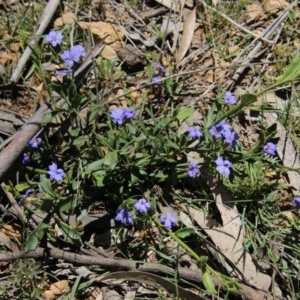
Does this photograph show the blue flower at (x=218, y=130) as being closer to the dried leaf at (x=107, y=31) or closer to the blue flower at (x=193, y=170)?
the blue flower at (x=193, y=170)

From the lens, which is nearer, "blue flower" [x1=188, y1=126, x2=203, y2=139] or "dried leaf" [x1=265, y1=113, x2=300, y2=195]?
"blue flower" [x1=188, y1=126, x2=203, y2=139]

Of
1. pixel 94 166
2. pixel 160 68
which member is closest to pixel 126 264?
pixel 94 166

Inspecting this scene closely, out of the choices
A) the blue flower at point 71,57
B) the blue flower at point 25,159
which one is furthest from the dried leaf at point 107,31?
the blue flower at point 25,159

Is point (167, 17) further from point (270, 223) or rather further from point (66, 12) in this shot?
point (270, 223)

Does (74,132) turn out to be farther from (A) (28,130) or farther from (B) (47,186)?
(B) (47,186)

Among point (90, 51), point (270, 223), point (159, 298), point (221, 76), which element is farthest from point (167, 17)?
point (159, 298)

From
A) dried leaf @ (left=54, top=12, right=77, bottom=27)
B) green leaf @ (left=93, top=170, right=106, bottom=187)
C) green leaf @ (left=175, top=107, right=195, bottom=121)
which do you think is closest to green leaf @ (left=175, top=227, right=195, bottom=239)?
green leaf @ (left=93, top=170, right=106, bottom=187)

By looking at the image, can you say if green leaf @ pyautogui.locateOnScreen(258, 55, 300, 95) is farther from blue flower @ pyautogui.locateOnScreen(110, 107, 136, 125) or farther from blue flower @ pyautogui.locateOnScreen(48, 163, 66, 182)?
blue flower @ pyautogui.locateOnScreen(48, 163, 66, 182)

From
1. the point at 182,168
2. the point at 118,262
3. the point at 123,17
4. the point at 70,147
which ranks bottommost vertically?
the point at 118,262
